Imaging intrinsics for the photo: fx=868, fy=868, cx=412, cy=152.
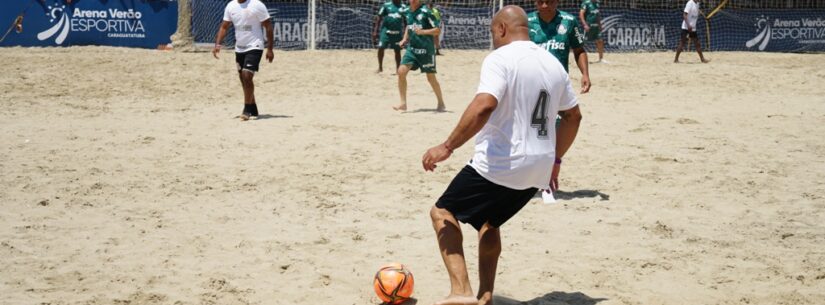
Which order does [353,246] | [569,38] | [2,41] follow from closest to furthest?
[353,246]
[569,38]
[2,41]

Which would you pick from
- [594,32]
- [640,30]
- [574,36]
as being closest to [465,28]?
[594,32]

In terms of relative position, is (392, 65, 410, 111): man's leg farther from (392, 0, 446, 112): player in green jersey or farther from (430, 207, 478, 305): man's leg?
(430, 207, 478, 305): man's leg

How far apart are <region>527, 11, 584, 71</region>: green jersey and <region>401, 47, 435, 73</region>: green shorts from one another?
15.9 ft

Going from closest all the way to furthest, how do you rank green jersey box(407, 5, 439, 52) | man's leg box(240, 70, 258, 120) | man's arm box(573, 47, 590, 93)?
man's arm box(573, 47, 590, 93) < man's leg box(240, 70, 258, 120) < green jersey box(407, 5, 439, 52)

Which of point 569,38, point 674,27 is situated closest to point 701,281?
point 569,38

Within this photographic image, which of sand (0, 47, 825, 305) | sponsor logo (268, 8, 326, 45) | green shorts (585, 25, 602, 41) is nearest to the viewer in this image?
sand (0, 47, 825, 305)

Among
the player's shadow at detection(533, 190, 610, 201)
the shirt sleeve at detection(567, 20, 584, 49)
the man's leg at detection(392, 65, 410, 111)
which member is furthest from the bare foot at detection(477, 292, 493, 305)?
the man's leg at detection(392, 65, 410, 111)

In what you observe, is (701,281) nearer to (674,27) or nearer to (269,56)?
(269,56)

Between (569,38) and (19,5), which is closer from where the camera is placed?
(569,38)

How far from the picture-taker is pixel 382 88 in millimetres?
15273

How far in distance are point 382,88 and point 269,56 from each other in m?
3.73

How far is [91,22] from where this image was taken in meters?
20.3

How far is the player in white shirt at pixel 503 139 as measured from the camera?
4.18m

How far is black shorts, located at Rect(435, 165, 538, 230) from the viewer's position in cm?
437
